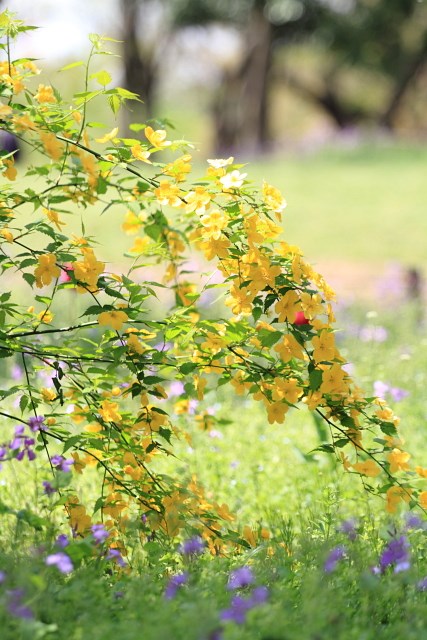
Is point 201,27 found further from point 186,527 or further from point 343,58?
point 186,527

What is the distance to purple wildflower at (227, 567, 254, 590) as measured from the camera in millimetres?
2334

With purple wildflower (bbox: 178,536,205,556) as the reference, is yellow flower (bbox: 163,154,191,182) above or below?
above

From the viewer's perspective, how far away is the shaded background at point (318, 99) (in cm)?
1333

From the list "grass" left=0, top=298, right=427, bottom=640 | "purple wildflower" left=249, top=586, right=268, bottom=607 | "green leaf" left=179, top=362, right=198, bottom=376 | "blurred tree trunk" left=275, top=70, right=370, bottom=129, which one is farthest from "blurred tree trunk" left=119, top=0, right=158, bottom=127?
"purple wildflower" left=249, top=586, right=268, bottom=607

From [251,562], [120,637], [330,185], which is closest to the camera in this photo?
[120,637]

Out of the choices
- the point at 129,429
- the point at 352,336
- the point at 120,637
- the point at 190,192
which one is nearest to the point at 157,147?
the point at 190,192

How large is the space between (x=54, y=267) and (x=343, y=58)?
2626 centimetres

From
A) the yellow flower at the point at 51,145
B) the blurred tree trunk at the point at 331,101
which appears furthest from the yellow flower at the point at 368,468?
the blurred tree trunk at the point at 331,101

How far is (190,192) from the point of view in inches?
110

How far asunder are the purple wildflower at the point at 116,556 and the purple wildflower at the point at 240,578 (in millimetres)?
308

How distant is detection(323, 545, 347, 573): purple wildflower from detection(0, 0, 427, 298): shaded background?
5106 millimetres

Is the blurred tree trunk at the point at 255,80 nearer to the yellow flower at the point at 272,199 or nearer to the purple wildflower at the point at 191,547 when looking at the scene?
the yellow flower at the point at 272,199

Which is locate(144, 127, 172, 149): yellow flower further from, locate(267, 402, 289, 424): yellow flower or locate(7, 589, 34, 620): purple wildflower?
locate(7, 589, 34, 620): purple wildflower

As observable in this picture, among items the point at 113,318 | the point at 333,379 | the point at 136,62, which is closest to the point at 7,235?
the point at 113,318
